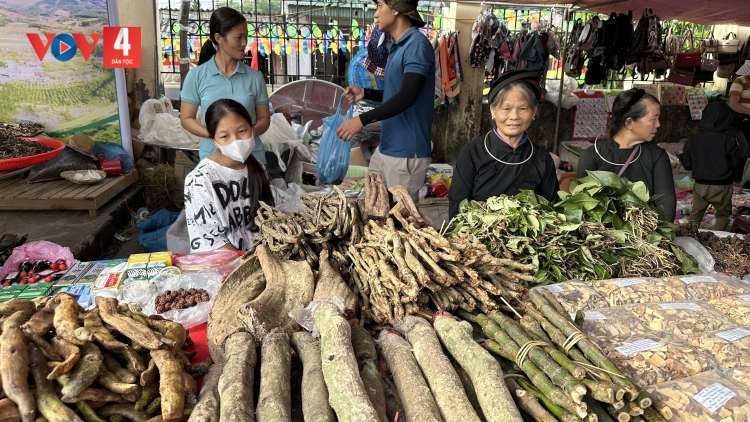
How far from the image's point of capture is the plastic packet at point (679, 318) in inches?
83.7

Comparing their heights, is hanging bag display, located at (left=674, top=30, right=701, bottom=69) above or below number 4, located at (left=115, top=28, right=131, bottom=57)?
above

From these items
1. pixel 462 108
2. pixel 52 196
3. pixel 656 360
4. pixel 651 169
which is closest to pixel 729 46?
pixel 462 108

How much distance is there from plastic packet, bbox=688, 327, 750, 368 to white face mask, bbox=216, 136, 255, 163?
2.72 m

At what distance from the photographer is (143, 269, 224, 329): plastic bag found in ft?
7.47

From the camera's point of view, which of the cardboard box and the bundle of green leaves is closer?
the bundle of green leaves

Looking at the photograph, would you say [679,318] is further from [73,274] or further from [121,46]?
[121,46]

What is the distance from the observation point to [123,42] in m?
3.78

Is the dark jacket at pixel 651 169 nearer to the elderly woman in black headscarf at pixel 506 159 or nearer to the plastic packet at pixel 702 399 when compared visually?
the elderly woman in black headscarf at pixel 506 159

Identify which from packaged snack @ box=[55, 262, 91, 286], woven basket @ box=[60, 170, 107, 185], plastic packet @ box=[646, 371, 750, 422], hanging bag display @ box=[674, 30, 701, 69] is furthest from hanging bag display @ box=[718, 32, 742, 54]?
packaged snack @ box=[55, 262, 91, 286]

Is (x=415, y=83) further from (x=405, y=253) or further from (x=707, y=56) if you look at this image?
(x=707, y=56)

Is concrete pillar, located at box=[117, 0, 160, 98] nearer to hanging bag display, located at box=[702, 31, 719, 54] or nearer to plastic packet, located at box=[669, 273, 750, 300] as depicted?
plastic packet, located at box=[669, 273, 750, 300]

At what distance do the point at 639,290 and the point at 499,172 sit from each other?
1.22 metres

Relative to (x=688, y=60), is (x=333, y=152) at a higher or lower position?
lower

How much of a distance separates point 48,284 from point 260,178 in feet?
4.82
